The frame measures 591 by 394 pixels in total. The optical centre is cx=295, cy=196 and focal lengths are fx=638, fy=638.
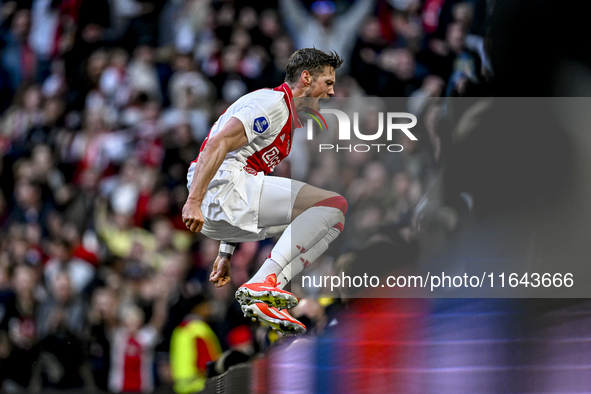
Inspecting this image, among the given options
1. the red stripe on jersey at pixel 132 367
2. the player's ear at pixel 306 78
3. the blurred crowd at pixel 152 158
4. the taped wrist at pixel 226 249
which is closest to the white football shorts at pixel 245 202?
the taped wrist at pixel 226 249

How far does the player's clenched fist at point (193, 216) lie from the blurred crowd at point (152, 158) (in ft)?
5.21

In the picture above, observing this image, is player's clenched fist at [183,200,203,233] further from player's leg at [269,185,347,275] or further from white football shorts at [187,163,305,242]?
player's leg at [269,185,347,275]

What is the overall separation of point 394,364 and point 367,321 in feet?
1.18

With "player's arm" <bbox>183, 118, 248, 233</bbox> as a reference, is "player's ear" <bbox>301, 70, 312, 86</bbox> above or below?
above

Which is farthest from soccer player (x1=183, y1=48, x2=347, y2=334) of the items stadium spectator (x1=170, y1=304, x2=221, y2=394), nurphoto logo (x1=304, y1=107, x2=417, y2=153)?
stadium spectator (x1=170, y1=304, x2=221, y2=394)

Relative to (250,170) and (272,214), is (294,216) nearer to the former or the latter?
(272,214)

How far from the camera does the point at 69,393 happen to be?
552 cm

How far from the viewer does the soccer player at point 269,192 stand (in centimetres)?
358

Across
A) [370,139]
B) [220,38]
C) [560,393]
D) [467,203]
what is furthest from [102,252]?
[560,393]

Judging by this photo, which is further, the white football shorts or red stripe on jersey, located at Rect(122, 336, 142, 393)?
red stripe on jersey, located at Rect(122, 336, 142, 393)

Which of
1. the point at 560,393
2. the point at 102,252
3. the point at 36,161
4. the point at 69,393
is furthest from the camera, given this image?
the point at 36,161

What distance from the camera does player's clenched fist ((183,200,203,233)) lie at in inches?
133

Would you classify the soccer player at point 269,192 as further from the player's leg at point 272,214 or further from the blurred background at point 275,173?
the blurred background at point 275,173

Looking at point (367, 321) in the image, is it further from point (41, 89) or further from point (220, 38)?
point (41, 89)
